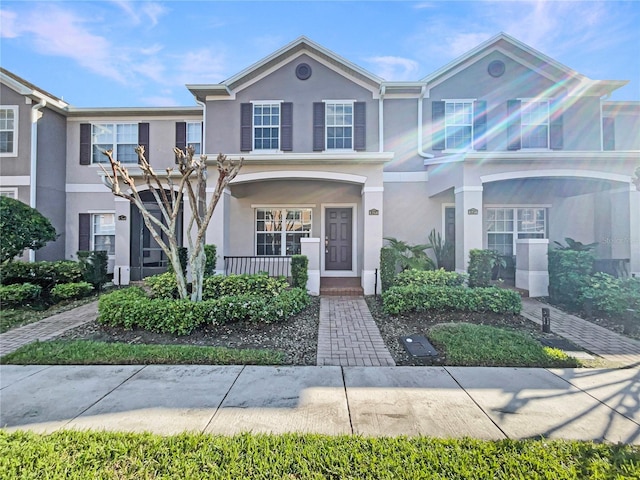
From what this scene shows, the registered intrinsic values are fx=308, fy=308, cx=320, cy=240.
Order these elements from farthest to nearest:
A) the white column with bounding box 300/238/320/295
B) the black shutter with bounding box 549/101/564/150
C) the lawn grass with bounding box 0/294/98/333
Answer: the black shutter with bounding box 549/101/564/150 < the white column with bounding box 300/238/320/295 < the lawn grass with bounding box 0/294/98/333

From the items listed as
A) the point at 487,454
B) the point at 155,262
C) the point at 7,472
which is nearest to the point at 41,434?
the point at 7,472

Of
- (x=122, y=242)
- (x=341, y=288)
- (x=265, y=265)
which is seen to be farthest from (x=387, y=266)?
(x=122, y=242)

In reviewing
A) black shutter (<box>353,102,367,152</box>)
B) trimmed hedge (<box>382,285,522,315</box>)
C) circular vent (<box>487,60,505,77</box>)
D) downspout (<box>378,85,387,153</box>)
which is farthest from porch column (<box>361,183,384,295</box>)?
circular vent (<box>487,60,505,77</box>)

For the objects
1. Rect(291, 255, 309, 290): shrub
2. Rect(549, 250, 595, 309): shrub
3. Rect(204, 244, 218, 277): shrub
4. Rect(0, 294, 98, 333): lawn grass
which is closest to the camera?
Rect(0, 294, 98, 333): lawn grass

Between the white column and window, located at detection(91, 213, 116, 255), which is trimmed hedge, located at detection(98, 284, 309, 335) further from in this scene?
window, located at detection(91, 213, 116, 255)

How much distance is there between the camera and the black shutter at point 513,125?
34.1 feet

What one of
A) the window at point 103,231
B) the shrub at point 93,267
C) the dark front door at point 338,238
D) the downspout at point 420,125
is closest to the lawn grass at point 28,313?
Answer: the shrub at point 93,267

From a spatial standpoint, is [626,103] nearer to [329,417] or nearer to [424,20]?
[424,20]

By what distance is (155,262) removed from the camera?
11328mm

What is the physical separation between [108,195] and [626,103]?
19220 millimetres

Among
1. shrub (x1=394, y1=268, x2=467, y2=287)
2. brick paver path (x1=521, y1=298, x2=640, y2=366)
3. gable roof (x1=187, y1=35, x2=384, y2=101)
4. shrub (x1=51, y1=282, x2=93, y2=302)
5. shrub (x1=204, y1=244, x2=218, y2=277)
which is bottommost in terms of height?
brick paver path (x1=521, y1=298, x2=640, y2=366)

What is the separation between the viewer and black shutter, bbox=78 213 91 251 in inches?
469

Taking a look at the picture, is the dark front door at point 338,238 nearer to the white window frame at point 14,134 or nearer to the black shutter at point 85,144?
the black shutter at point 85,144

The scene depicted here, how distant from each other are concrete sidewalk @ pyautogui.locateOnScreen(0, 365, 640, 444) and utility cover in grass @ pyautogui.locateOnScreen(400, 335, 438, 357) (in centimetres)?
40
